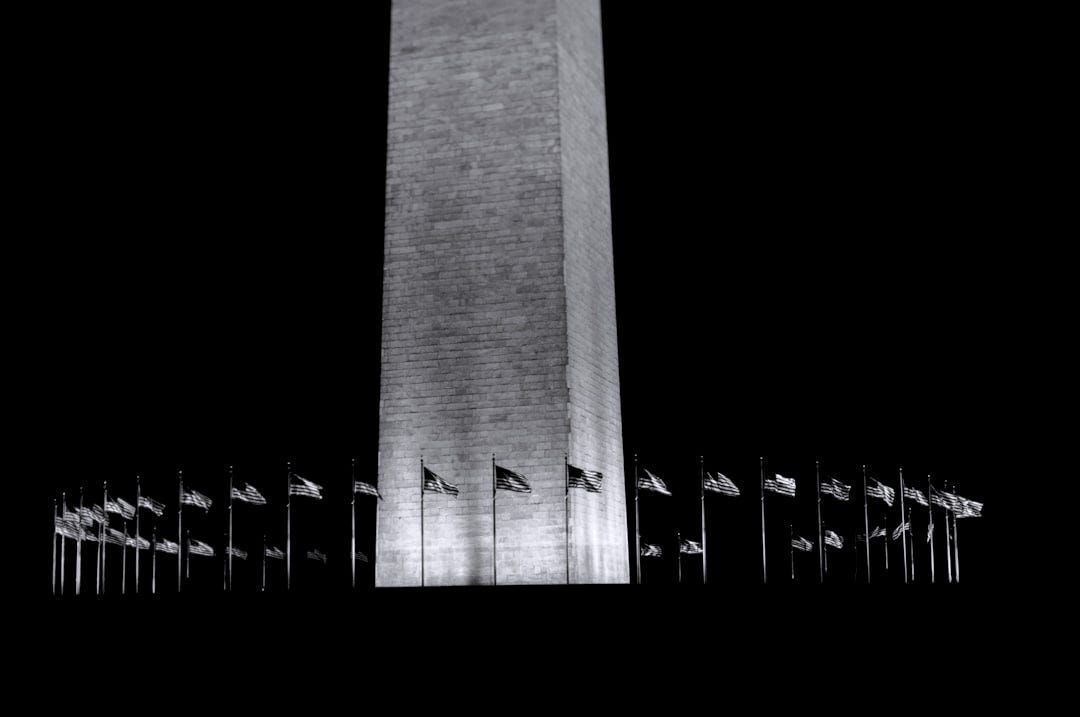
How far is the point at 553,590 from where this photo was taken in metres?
23.2

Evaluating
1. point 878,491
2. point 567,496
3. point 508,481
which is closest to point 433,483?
point 508,481

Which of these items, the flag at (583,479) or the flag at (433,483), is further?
the flag at (433,483)

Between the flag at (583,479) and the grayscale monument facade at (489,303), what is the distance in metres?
0.67

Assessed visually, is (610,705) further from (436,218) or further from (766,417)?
(766,417)

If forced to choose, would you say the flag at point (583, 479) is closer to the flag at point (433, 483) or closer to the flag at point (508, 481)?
the flag at point (508, 481)

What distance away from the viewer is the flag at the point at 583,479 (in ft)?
84.9

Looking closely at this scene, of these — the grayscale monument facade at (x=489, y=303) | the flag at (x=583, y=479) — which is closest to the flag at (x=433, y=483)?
the grayscale monument facade at (x=489, y=303)

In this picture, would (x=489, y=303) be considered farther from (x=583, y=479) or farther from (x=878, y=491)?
(x=878, y=491)

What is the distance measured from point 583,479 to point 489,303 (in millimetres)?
3617

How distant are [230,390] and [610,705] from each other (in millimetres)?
22343

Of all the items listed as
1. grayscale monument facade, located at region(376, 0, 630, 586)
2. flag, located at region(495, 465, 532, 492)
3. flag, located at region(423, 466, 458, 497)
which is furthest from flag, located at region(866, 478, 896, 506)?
flag, located at region(423, 466, 458, 497)

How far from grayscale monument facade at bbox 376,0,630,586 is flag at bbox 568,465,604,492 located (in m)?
0.67

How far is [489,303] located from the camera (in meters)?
27.7

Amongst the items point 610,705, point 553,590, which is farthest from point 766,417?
point 610,705
